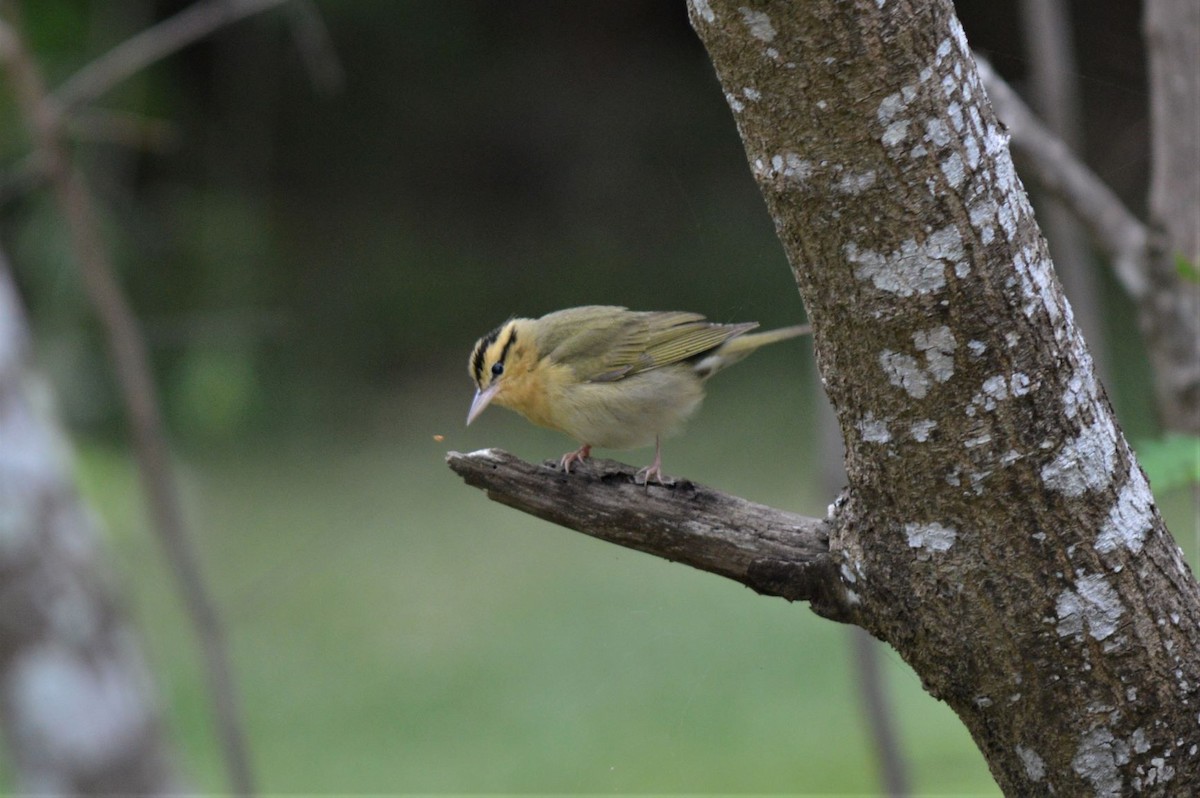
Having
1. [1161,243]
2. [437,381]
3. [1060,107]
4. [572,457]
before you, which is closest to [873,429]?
[572,457]

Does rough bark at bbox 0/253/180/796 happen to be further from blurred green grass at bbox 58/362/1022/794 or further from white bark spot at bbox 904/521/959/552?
white bark spot at bbox 904/521/959/552

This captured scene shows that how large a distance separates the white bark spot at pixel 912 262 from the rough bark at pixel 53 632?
3804 millimetres

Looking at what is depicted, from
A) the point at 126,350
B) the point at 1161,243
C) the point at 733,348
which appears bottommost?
the point at 1161,243

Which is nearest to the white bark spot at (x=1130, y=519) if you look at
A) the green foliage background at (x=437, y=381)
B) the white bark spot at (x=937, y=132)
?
the white bark spot at (x=937, y=132)

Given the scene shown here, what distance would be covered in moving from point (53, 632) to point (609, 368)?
2374 millimetres

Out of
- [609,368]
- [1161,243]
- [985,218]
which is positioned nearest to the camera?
[985,218]

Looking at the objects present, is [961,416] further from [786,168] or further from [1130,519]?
[786,168]

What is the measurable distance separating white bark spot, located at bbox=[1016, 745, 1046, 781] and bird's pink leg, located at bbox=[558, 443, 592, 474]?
0.98 metres

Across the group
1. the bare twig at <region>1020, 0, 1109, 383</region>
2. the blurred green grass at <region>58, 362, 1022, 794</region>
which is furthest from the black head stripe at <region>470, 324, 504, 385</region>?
the bare twig at <region>1020, 0, 1109, 383</region>

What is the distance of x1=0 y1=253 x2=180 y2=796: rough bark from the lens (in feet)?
15.7

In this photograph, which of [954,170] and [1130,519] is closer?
[954,170]

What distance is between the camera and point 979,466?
77.7 inches

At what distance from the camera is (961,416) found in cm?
195

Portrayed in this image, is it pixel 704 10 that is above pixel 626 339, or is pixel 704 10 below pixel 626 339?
below
